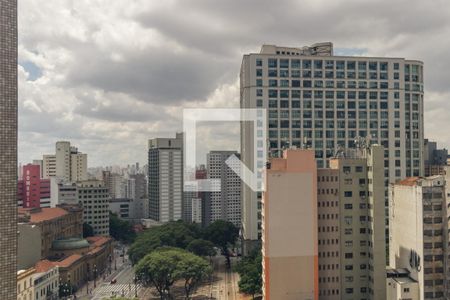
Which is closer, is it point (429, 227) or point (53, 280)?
point (429, 227)

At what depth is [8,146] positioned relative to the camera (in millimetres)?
4137

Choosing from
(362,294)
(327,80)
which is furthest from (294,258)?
(327,80)

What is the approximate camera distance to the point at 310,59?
10.4m

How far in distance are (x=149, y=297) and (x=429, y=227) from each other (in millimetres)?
6589

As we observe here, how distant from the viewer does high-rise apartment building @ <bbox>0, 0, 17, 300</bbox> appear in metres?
4.06

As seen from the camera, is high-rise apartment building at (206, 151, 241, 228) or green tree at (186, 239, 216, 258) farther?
green tree at (186, 239, 216, 258)

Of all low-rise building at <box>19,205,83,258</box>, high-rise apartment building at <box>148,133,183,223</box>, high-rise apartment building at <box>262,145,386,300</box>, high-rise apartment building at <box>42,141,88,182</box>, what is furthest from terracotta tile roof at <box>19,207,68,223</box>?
high-rise apartment building at <box>262,145,386,300</box>

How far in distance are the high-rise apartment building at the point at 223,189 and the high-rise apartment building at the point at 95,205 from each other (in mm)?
4500

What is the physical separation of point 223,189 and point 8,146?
32.6 ft

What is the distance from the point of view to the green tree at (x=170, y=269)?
355 inches

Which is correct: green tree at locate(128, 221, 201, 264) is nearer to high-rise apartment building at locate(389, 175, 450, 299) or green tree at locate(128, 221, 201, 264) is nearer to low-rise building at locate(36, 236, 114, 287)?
low-rise building at locate(36, 236, 114, 287)

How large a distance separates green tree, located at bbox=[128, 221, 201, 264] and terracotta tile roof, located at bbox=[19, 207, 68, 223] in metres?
2.90

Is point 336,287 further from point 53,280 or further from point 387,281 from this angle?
point 53,280

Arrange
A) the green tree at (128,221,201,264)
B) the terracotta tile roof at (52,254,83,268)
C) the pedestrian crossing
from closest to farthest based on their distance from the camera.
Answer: the pedestrian crossing → the terracotta tile roof at (52,254,83,268) → the green tree at (128,221,201,264)
